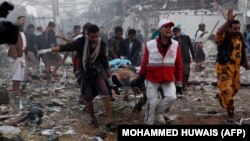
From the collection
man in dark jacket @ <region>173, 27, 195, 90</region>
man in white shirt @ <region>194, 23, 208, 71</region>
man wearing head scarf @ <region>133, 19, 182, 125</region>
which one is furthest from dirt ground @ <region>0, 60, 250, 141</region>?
man in white shirt @ <region>194, 23, 208, 71</region>

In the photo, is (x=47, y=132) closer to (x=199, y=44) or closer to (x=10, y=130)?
(x=10, y=130)

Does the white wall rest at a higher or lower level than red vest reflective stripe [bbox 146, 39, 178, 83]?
lower

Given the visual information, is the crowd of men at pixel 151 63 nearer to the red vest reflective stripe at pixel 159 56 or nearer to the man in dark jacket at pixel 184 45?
the red vest reflective stripe at pixel 159 56

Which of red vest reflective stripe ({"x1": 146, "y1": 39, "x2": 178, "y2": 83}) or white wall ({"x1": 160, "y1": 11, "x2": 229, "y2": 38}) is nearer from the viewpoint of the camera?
red vest reflective stripe ({"x1": 146, "y1": 39, "x2": 178, "y2": 83})

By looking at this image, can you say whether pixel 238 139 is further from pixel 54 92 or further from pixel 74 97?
pixel 54 92

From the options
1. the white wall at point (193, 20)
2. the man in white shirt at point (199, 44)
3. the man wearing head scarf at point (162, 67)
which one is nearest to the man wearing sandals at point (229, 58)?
the man wearing head scarf at point (162, 67)

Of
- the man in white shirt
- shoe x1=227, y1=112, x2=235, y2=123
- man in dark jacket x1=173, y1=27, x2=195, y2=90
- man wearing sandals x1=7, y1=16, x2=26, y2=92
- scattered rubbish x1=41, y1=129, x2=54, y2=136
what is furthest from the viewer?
the man in white shirt

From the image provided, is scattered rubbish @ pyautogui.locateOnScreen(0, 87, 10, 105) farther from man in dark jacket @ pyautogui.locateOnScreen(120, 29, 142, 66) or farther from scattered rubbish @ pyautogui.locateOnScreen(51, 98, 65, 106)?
man in dark jacket @ pyautogui.locateOnScreen(120, 29, 142, 66)

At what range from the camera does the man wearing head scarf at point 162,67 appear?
5.45 meters

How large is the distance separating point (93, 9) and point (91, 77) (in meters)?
26.4

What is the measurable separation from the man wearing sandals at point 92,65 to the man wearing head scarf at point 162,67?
34.3 inches

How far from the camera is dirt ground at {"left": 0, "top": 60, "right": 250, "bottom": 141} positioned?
20.6ft

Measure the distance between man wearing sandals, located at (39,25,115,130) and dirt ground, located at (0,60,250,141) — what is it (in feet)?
1.73

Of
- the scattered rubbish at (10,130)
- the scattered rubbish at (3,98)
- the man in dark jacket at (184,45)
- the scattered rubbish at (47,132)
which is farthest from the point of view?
the man in dark jacket at (184,45)
